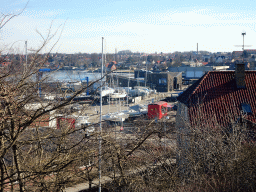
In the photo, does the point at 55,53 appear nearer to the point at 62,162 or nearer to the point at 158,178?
the point at 62,162

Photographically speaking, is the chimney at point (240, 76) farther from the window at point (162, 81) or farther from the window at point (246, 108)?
the window at point (162, 81)

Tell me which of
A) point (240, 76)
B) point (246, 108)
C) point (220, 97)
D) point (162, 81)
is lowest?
point (246, 108)

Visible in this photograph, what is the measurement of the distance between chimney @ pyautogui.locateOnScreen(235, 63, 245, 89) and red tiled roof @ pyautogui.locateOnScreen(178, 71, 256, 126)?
19 cm

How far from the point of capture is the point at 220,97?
12.8 meters

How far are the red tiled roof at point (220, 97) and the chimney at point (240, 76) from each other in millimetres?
195

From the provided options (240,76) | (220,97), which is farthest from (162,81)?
(220,97)

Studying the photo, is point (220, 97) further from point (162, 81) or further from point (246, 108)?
point (162, 81)

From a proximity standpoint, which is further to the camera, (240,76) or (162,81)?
(162,81)

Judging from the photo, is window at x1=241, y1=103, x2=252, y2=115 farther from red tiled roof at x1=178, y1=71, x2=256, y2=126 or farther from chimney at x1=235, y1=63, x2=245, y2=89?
chimney at x1=235, y1=63, x2=245, y2=89

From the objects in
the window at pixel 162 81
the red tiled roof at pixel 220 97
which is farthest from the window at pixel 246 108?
the window at pixel 162 81

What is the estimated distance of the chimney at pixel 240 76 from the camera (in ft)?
43.4

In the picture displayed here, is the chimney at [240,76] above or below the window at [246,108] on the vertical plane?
above

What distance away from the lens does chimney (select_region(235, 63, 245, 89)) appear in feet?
43.4

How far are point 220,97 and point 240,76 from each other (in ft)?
5.15
